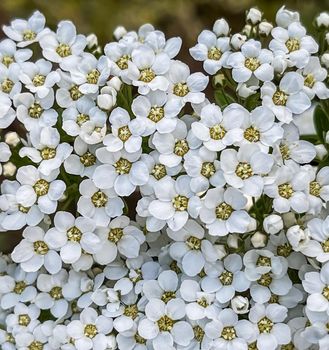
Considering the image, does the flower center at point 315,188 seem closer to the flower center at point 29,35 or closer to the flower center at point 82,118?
the flower center at point 82,118

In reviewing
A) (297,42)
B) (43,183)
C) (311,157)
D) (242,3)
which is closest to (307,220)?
(311,157)

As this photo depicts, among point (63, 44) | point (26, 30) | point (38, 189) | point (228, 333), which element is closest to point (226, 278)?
point (228, 333)

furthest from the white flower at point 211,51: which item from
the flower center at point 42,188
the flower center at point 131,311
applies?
the flower center at point 131,311

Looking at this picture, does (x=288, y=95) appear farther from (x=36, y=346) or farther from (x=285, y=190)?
(x=36, y=346)

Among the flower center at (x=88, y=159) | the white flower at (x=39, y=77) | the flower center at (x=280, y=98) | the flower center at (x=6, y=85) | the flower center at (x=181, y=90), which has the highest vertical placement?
the flower center at (x=280, y=98)

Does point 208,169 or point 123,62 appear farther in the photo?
point 123,62

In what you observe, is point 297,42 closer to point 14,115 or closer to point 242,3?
point 14,115

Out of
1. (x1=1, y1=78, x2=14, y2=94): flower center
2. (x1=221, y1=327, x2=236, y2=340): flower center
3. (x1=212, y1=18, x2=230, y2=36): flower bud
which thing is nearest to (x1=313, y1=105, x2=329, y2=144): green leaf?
(x1=212, y1=18, x2=230, y2=36): flower bud
